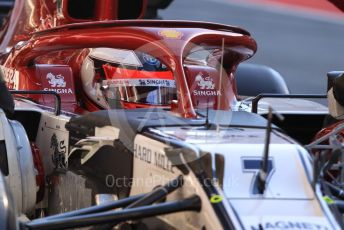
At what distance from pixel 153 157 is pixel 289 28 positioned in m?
12.3

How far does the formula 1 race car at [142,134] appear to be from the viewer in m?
2.92

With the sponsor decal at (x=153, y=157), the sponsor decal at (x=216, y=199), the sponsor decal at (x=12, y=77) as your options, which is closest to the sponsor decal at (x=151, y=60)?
the sponsor decal at (x=12, y=77)

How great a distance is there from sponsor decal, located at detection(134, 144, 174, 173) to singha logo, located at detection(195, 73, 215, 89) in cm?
136

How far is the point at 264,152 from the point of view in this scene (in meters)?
2.91

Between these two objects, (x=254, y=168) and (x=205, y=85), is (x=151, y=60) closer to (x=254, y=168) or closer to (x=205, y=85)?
(x=205, y=85)

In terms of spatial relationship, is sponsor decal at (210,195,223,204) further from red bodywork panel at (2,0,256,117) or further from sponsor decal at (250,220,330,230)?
red bodywork panel at (2,0,256,117)

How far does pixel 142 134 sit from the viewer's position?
3.27m

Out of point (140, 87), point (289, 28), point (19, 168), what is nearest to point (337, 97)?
point (140, 87)

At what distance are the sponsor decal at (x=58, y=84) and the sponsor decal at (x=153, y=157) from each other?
140cm

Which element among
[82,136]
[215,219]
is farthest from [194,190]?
[82,136]

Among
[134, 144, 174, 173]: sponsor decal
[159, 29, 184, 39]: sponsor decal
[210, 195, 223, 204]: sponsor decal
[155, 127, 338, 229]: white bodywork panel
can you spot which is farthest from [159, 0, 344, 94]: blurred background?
[210, 195, 223, 204]: sponsor decal

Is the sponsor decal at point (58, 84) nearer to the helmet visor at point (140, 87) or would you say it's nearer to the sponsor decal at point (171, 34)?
the helmet visor at point (140, 87)

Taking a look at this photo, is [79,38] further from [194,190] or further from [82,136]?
[194,190]

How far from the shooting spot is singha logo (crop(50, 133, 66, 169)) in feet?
13.2
